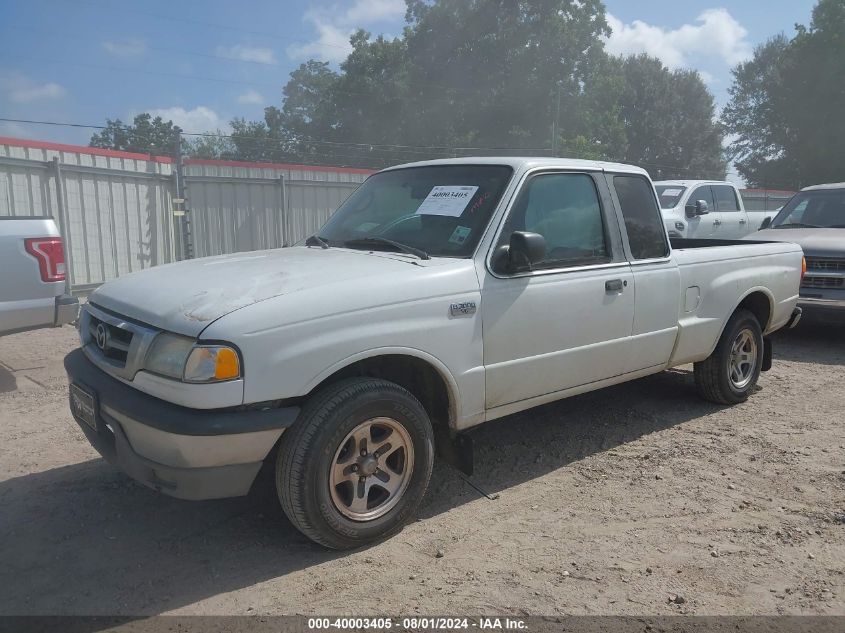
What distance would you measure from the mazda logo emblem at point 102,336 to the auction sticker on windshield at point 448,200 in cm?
184

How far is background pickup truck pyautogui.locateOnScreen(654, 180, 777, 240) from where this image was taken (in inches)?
501

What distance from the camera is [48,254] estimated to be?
5730mm

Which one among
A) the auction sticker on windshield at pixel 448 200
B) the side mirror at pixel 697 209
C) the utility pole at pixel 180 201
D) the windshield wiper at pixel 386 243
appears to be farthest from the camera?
the side mirror at pixel 697 209

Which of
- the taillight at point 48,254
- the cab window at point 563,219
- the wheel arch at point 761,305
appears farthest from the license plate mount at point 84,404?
the wheel arch at point 761,305

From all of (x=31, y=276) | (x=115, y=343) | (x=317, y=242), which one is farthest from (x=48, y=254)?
(x=115, y=343)

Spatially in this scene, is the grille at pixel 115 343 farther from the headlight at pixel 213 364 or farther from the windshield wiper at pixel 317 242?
the windshield wiper at pixel 317 242

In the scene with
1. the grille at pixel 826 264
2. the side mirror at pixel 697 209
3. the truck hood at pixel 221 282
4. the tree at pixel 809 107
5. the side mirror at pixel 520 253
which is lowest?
the grille at pixel 826 264

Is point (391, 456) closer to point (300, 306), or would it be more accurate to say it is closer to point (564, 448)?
point (300, 306)

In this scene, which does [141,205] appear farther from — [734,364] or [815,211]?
[815,211]

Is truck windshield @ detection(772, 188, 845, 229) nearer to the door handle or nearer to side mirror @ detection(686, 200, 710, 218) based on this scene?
side mirror @ detection(686, 200, 710, 218)

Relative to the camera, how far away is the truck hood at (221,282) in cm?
306

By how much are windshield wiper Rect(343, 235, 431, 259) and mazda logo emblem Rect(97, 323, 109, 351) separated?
1464 millimetres

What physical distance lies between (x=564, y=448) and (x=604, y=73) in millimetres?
48972

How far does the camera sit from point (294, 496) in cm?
308
